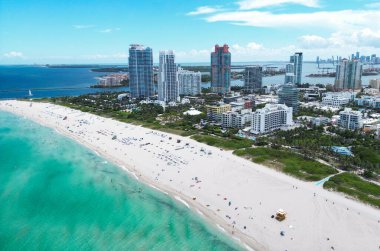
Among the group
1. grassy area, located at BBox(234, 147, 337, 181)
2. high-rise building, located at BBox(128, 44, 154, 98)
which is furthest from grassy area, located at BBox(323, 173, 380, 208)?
high-rise building, located at BBox(128, 44, 154, 98)

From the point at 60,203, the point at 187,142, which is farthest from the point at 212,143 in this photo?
the point at 60,203

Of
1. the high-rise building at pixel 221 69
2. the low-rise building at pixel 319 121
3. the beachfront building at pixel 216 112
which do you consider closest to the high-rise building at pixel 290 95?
the low-rise building at pixel 319 121

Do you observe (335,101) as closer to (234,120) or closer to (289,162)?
(234,120)

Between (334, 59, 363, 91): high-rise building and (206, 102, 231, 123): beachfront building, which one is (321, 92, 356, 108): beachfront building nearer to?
(334, 59, 363, 91): high-rise building

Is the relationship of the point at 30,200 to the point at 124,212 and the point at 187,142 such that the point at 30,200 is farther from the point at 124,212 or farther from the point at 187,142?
the point at 187,142

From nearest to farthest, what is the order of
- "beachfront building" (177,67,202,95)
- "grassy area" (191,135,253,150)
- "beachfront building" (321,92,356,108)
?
"grassy area" (191,135,253,150)
"beachfront building" (321,92,356,108)
"beachfront building" (177,67,202,95)
